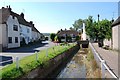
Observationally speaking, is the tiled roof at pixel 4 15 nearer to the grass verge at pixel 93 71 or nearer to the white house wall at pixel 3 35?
the white house wall at pixel 3 35

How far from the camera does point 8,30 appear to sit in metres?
42.5

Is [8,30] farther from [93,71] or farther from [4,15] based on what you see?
[93,71]

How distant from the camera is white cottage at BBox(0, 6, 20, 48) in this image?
41.0 meters

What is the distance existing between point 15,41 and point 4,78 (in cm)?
3582

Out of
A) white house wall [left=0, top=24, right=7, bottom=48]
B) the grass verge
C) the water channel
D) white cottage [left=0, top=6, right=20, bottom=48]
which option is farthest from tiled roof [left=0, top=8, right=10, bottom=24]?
the grass verge

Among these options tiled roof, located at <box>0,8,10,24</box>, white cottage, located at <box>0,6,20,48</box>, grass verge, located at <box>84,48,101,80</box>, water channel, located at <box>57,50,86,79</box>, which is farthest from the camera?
tiled roof, located at <box>0,8,10,24</box>

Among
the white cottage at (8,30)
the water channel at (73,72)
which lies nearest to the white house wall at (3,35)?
the white cottage at (8,30)

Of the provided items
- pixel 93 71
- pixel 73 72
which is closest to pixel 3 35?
pixel 73 72

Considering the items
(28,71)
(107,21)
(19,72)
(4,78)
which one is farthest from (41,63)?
(107,21)

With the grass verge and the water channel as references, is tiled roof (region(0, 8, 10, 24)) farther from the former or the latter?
the grass verge

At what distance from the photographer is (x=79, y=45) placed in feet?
206

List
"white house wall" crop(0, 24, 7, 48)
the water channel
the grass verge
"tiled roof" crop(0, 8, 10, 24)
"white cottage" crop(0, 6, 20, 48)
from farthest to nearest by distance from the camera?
"tiled roof" crop(0, 8, 10, 24)
"white cottage" crop(0, 6, 20, 48)
"white house wall" crop(0, 24, 7, 48)
the water channel
the grass verge

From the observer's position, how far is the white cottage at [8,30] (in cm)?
4100

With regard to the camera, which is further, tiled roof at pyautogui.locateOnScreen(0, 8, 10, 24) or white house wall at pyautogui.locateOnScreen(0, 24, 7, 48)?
tiled roof at pyautogui.locateOnScreen(0, 8, 10, 24)
